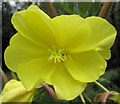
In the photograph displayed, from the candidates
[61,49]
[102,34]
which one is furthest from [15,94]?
[102,34]

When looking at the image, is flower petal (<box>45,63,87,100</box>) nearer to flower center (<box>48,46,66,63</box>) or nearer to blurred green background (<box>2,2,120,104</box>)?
flower center (<box>48,46,66,63</box>)

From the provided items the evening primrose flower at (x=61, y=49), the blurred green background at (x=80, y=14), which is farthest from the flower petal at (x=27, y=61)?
the blurred green background at (x=80, y=14)

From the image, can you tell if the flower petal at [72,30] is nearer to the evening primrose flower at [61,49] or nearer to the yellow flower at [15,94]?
the evening primrose flower at [61,49]

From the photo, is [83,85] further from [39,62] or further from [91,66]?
[39,62]

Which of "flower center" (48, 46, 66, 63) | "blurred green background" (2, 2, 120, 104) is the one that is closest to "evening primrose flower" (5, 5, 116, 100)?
"flower center" (48, 46, 66, 63)

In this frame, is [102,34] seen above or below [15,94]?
above

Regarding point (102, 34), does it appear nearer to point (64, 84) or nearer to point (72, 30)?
point (72, 30)

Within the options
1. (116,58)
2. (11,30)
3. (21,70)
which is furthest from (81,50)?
(116,58)
